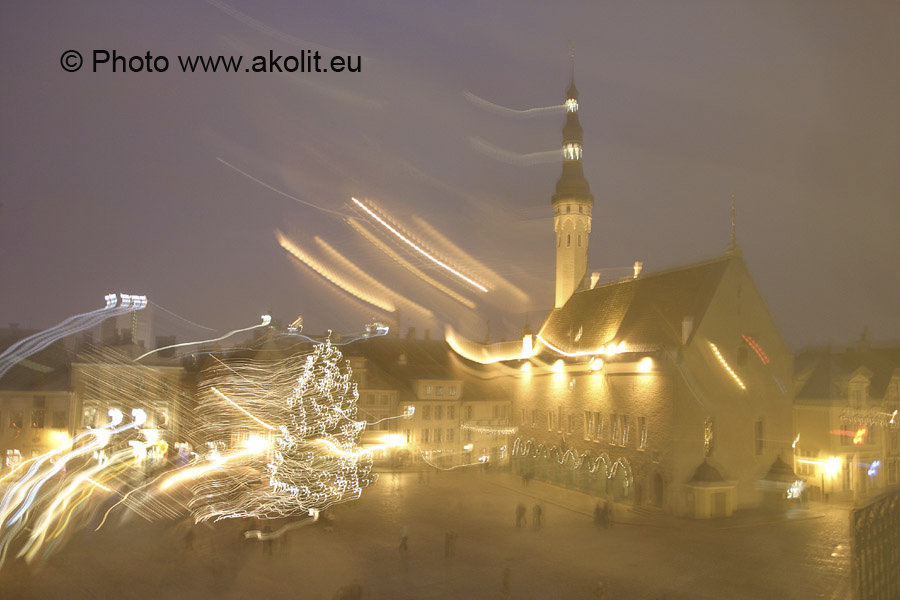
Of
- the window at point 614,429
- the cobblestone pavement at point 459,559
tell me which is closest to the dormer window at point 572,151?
the window at point 614,429

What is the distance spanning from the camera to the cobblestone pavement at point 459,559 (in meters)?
19.8

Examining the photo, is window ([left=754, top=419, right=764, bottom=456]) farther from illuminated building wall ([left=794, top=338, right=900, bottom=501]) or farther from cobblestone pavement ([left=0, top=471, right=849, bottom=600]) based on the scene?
cobblestone pavement ([left=0, top=471, right=849, bottom=600])

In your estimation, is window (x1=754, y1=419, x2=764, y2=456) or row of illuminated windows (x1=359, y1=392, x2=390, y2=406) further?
row of illuminated windows (x1=359, y1=392, x2=390, y2=406)

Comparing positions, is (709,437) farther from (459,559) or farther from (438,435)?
(438,435)

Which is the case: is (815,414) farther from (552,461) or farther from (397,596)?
(397,596)

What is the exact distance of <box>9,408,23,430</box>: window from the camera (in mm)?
44250

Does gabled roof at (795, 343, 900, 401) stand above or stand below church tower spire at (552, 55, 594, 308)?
below

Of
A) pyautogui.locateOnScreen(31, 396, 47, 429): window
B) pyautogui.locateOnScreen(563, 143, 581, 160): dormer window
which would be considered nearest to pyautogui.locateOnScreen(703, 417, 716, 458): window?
pyautogui.locateOnScreen(563, 143, 581, 160): dormer window

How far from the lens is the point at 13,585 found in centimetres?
1933

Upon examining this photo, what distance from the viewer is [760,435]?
1431 inches

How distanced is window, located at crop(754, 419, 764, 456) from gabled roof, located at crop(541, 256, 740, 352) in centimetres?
644

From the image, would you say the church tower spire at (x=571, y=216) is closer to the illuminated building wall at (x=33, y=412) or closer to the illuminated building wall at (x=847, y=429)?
the illuminated building wall at (x=847, y=429)

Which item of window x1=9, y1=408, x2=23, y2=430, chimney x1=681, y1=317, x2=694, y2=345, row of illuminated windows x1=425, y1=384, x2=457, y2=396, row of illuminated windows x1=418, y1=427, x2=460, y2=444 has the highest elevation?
chimney x1=681, y1=317, x2=694, y2=345

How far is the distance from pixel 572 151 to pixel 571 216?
17.2ft
